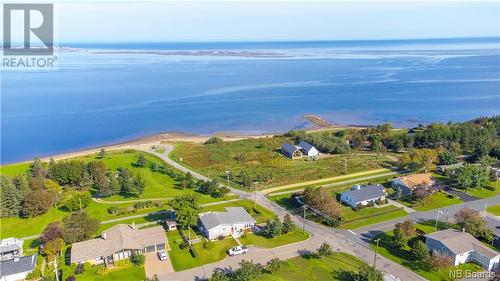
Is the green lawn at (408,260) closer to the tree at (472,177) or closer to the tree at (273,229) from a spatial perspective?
the tree at (273,229)

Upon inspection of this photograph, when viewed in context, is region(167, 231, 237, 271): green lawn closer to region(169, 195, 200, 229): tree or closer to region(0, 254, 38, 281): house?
region(169, 195, 200, 229): tree

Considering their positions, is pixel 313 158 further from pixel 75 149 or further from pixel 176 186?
pixel 75 149

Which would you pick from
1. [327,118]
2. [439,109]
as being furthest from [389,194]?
[439,109]

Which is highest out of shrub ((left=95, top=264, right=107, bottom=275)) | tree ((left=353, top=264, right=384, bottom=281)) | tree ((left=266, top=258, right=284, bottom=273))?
tree ((left=353, top=264, right=384, bottom=281))

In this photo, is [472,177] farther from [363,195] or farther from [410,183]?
[363,195]

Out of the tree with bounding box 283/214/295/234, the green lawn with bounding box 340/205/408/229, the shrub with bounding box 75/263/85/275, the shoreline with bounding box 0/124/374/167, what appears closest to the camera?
the shrub with bounding box 75/263/85/275

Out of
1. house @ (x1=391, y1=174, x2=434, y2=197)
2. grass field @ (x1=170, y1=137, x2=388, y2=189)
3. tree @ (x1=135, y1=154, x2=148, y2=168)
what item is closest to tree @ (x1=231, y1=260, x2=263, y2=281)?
grass field @ (x1=170, y1=137, x2=388, y2=189)

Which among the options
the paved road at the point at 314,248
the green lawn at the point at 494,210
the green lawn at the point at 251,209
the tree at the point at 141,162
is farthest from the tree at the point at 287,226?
the tree at the point at 141,162
